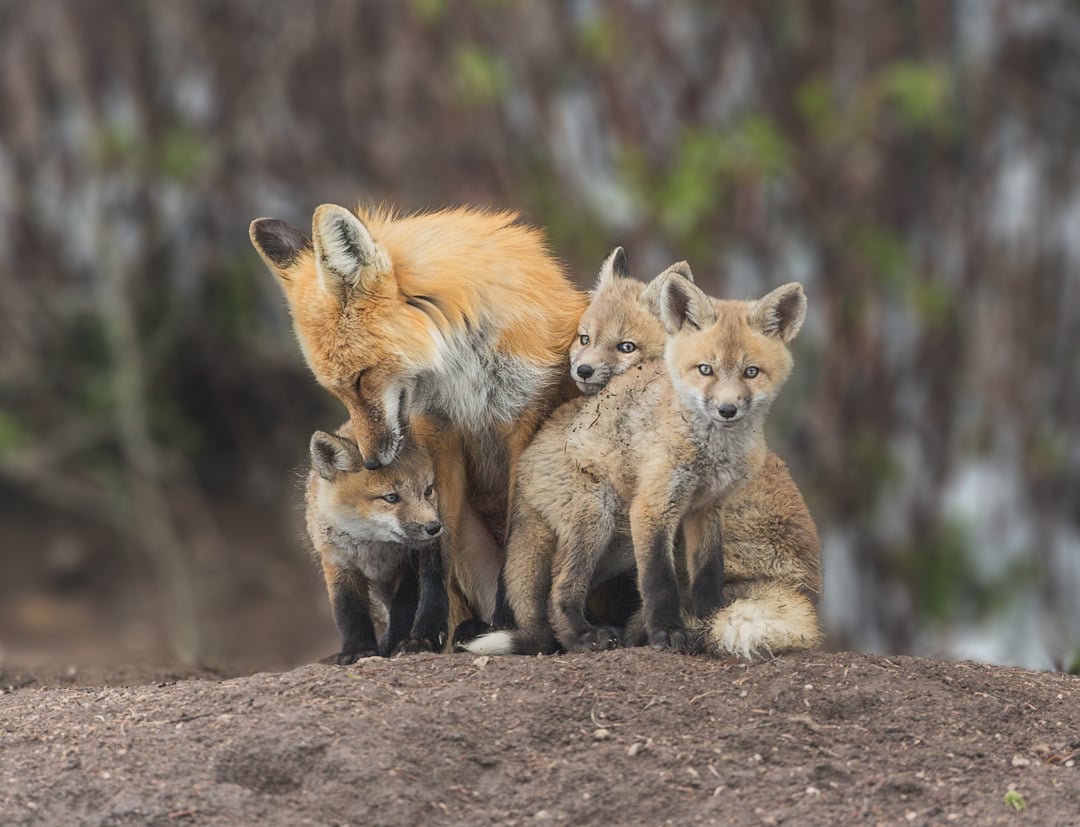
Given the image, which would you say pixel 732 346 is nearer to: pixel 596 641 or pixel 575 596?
pixel 575 596

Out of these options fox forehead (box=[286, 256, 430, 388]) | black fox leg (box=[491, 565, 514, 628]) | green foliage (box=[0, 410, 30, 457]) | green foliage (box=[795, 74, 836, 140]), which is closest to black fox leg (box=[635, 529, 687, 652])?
black fox leg (box=[491, 565, 514, 628])

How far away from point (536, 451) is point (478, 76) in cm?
797

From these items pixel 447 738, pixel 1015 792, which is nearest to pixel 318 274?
pixel 447 738

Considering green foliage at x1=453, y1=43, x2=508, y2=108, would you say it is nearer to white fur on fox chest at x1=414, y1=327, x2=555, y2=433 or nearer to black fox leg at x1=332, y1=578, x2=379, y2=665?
white fur on fox chest at x1=414, y1=327, x2=555, y2=433

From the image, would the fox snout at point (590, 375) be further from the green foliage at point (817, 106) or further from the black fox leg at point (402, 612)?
the green foliage at point (817, 106)

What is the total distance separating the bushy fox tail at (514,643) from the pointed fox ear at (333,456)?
1033mm

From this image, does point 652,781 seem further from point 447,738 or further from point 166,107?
point 166,107

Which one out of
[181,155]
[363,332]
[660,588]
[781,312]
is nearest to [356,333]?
[363,332]

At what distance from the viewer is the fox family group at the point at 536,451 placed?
5.97 meters

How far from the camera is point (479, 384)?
6.50 m

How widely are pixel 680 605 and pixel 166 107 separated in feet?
37.2

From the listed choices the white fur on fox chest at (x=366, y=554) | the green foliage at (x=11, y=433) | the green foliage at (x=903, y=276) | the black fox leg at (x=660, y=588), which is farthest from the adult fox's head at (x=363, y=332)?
the green foliage at (x=11, y=433)

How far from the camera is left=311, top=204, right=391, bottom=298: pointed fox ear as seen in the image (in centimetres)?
623

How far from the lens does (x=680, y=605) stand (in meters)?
6.03
